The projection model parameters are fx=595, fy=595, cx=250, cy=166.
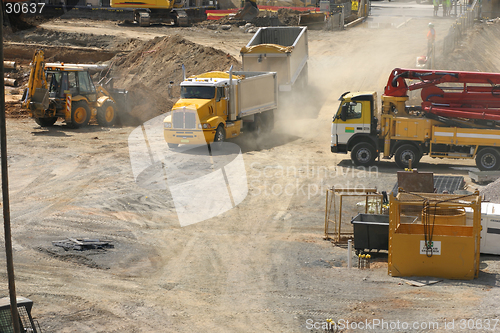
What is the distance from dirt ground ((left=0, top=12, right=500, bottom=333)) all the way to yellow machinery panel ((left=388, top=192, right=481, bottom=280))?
1.02 feet

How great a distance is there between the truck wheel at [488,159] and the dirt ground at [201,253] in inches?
27.0

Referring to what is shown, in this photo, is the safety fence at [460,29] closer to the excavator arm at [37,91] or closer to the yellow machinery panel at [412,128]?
the yellow machinery panel at [412,128]

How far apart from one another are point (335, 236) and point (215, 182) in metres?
5.49

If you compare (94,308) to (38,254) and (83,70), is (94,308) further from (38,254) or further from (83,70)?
(83,70)

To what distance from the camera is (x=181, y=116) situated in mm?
22031

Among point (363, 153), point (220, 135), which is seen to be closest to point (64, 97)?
point (220, 135)

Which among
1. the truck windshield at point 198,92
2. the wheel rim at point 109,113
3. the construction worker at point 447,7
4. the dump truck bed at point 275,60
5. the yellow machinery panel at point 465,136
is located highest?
the construction worker at point 447,7

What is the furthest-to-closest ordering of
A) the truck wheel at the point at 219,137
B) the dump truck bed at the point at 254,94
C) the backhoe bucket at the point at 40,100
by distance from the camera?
1. the backhoe bucket at the point at 40,100
2. the dump truck bed at the point at 254,94
3. the truck wheel at the point at 219,137

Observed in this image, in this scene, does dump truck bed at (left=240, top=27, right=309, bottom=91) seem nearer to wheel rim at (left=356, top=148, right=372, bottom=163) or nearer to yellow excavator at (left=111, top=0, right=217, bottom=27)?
wheel rim at (left=356, top=148, right=372, bottom=163)

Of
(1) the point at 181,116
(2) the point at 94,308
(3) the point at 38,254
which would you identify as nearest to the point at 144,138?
(1) the point at 181,116

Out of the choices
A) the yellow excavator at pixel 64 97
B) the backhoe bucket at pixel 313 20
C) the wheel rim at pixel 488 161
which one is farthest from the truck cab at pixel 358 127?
the backhoe bucket at pixel 313 20

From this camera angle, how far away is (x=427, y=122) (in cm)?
2000

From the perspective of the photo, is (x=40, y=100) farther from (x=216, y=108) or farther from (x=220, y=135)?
(x=220, y=135)

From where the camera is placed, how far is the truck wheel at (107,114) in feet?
87.1
